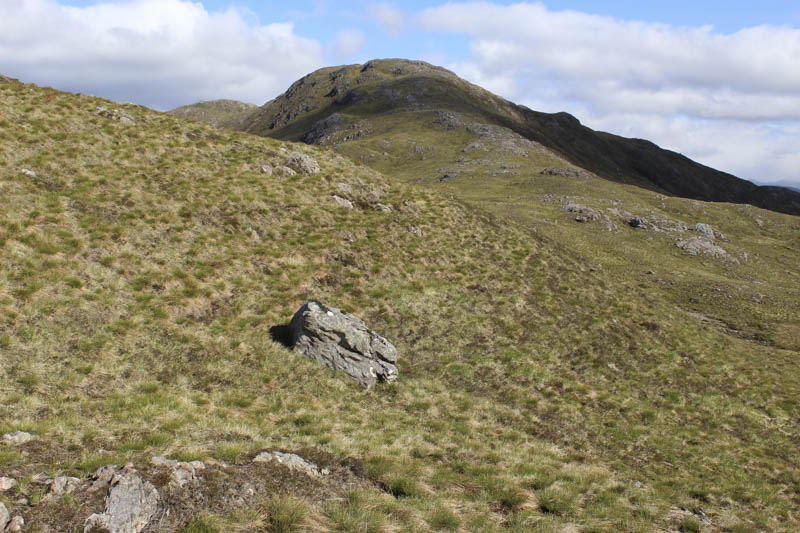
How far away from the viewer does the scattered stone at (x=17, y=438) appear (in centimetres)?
1045

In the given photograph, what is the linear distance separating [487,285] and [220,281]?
19468 millimetres

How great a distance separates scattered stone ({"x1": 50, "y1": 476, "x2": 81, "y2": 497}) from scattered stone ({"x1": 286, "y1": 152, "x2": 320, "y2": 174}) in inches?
1288

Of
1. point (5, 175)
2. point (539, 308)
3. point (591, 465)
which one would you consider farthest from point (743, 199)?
point (5, 175)

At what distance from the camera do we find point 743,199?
634ft

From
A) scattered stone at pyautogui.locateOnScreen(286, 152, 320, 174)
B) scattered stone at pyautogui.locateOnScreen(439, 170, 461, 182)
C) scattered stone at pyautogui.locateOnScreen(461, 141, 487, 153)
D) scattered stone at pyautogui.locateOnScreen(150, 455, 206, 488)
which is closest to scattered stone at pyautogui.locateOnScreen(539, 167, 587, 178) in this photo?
scattered stone at pyautogui.locateOnScreen(439, 170, 461, 182)

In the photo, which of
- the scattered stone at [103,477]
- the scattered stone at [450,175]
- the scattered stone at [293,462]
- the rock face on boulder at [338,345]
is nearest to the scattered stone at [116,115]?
the rock face on boulder at [338,345]

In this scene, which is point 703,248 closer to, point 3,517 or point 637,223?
point 637,223

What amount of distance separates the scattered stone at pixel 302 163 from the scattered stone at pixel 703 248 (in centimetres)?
6257

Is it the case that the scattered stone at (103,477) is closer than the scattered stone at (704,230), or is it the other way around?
the scattered stone at (103,477)

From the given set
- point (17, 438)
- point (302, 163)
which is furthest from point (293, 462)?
point (302, 163)

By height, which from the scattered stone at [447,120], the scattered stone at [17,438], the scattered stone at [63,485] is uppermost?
the scattered stone at [447,120]

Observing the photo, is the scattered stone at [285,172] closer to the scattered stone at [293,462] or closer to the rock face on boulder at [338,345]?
the rock face on boulder at [338,345]

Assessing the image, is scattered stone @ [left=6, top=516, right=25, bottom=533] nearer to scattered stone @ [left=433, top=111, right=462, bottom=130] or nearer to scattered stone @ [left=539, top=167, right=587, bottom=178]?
scattered stone @ [left=539, top=167, right=587, bottom=178]

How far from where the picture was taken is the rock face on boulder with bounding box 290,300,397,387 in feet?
66.5
